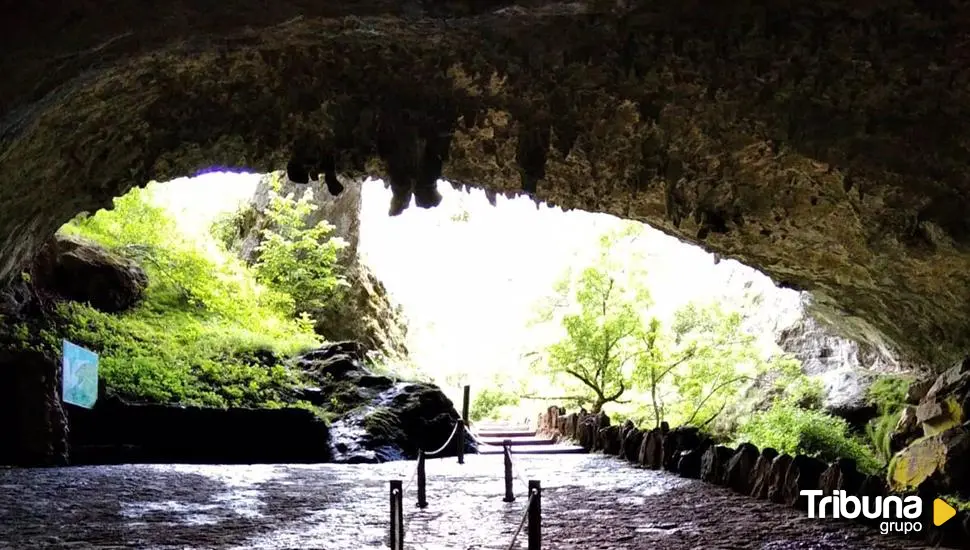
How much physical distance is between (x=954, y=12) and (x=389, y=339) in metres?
18.6

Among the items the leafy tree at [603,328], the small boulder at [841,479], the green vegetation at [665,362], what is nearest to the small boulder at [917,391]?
the green vegetation at [665,362]

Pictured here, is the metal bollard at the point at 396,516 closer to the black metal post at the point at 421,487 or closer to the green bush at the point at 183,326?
the black metal post at the point at 421,487

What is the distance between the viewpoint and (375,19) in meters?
5.79

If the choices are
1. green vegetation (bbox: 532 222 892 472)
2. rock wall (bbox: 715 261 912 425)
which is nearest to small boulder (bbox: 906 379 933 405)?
rock wall (bbox: 715 261 912 425)

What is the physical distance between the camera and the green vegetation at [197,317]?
1348 cm

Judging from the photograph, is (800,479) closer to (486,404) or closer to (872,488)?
(872,488)

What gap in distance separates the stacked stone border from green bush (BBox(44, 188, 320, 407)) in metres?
6.80

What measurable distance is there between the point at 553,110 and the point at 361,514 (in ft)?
15.4

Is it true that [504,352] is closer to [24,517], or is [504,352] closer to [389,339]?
[389,339]

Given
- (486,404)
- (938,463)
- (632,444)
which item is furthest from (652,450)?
(486,404)

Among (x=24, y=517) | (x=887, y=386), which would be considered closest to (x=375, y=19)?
(x=24, y=517)

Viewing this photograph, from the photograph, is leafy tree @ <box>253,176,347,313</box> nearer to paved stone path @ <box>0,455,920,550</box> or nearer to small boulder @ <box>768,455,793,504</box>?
paved stone path @ <box>0,455,920,550</box>

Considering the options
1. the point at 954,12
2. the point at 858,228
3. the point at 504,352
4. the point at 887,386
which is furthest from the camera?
the point at 504,352

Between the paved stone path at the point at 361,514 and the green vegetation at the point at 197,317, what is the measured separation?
3.13m
